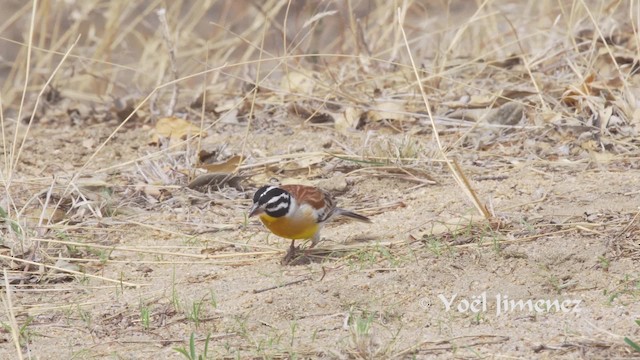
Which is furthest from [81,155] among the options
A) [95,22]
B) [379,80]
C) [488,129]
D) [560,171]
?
[95,22]

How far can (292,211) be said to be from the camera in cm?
515

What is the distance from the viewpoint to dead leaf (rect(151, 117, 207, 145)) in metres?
7.41

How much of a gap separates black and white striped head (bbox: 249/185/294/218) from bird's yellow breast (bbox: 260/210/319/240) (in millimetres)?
45

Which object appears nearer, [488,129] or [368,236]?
[368,236]

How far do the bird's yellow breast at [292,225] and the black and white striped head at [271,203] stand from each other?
0.15 feet

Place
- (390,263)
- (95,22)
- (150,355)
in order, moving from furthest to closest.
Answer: (95,22), (390,263), (150,355)

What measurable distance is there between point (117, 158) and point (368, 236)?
246 cm

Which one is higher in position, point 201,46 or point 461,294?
point 461,294

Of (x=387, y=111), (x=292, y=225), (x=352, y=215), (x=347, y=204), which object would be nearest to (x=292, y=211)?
(x=292, y=225)

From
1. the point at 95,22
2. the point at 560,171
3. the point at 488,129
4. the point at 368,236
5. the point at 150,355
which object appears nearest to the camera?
the point at 150,355

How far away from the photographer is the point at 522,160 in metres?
6.47

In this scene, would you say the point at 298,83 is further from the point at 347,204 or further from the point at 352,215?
the point at 352,215

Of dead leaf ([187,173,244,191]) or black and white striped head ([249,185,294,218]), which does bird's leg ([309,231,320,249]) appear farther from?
dead leaf ([187,173,244,191])

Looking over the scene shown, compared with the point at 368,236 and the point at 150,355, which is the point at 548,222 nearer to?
the point at 368,236
